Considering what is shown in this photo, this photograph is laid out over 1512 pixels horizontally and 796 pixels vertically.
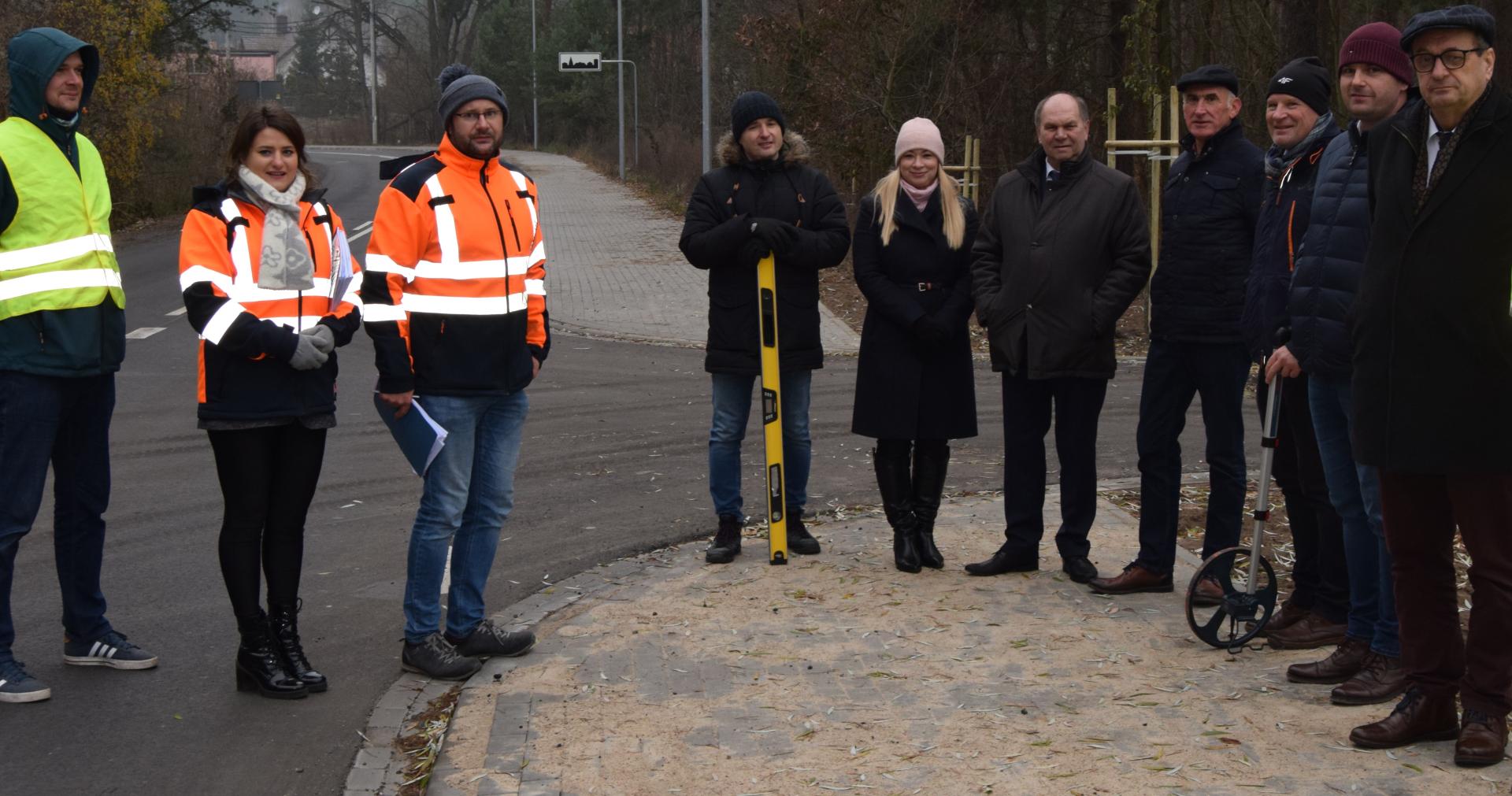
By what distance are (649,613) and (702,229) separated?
1833 millimetres

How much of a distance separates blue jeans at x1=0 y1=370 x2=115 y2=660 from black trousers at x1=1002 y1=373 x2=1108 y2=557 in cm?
370

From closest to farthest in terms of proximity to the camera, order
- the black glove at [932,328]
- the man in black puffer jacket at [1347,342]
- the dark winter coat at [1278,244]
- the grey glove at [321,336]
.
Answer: the man in black puffer jacket at [1347,342] < the grey glove at [321,336] < the dark winter coat at [1278,244] < the black glove at [932,328]

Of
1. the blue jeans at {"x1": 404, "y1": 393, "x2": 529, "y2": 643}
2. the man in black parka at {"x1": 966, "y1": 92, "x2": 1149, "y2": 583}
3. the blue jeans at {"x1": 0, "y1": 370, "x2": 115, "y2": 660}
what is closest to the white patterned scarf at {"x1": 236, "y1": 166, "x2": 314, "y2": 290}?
the blue jeans at {"x1": 404, "y1": 393, "x2": 529, "y2": 643}

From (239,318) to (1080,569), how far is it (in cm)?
371

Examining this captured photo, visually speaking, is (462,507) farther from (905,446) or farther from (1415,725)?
(1415,725)

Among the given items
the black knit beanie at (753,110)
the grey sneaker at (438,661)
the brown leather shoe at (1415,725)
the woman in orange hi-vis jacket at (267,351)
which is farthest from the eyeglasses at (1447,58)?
the grey sneaker at (438,661)

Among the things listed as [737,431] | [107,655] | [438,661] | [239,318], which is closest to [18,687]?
[107,655]

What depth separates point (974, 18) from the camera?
2317 cm

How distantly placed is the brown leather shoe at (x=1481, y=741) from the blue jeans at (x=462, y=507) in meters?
A: 3.35

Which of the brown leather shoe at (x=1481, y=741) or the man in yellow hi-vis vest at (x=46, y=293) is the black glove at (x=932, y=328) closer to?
the brown leather shoe at (x=1481, y=741)

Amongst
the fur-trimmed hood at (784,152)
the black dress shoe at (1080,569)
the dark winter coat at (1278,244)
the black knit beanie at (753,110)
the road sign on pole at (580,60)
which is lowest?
the black dress shoe at (1080,569)

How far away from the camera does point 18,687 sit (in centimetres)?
540

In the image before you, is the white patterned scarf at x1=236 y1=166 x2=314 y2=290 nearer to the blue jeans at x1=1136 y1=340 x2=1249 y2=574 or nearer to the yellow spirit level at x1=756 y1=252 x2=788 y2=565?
the yellow spirit level at x1=756 y1=252 x2=788 y2=565

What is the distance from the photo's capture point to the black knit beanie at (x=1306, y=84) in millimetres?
5707
